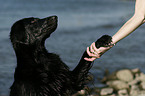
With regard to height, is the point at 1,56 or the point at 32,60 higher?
the point at 32,60

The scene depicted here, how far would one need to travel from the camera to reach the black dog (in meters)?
2.79

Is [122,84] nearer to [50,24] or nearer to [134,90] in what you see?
[134,90]

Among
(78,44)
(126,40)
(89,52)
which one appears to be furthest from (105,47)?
(126,40)

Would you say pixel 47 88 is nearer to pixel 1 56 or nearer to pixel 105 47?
pixel 105 47

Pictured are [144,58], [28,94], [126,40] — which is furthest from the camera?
[126,40]

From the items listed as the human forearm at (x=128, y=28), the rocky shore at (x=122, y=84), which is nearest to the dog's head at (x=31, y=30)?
the human forearm at (x=128, y=28)

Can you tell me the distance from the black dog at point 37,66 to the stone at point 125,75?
11.6 ft

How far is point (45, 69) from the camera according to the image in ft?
9.41

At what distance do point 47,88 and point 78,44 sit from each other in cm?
596

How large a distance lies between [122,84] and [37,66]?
317cm

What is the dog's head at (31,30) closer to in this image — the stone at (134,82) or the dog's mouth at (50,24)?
the dog's mouth at (50,24)

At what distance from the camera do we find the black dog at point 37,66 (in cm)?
279

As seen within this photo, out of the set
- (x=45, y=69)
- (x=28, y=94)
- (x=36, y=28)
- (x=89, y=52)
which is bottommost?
(x=28, y=94)

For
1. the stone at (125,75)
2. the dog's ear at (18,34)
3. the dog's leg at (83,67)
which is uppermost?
the dog's ear at (18,34)
